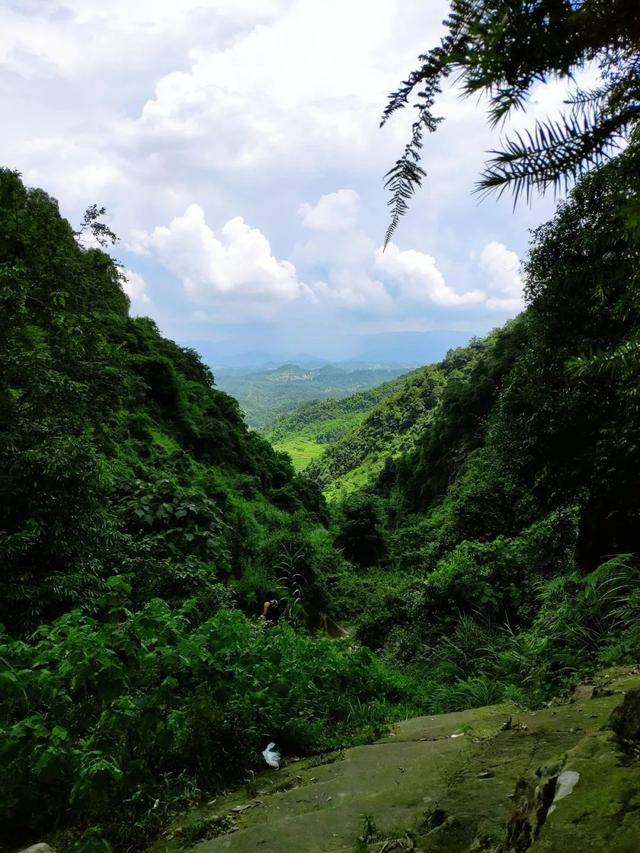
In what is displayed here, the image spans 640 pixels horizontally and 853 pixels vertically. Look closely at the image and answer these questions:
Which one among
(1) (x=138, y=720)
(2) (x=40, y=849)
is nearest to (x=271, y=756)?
(1) (x=138, y=720)

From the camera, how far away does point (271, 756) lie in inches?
171

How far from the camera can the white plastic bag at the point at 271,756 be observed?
428 cm

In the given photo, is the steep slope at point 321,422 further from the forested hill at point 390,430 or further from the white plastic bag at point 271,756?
the white plastic bag at point 271,756

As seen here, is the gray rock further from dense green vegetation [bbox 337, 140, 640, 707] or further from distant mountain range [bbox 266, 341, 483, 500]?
distant mountain range [bbox 266, 341, 483, 500]

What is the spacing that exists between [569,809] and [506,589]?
31.1ft

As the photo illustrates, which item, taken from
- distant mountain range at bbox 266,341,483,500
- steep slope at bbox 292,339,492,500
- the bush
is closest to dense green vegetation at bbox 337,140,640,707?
the bush

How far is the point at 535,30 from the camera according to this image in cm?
102

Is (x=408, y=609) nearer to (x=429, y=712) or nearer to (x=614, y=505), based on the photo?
(x=614, y=505)

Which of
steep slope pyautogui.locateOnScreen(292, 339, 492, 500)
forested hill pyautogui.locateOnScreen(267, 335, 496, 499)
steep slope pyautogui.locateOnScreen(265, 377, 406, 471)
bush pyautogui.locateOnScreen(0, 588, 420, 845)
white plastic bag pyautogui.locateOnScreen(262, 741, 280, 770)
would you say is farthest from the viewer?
steep slope pyautogui.locateOnScreen(265, 377, 406, 471)

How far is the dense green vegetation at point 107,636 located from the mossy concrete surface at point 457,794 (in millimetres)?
474

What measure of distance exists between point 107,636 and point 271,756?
5.58 feet

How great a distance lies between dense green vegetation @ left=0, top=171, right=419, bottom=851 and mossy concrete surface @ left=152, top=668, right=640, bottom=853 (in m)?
0.47

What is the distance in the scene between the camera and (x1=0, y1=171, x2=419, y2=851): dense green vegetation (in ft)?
11.4

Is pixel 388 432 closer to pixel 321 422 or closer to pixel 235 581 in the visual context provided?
pixel 235 581
